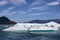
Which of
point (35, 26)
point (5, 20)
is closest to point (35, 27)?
point (35, 26)

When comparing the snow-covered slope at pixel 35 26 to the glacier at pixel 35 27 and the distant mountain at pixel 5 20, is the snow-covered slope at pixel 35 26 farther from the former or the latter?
the distant mountain at pixel 5 20

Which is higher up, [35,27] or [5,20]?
[5,20]

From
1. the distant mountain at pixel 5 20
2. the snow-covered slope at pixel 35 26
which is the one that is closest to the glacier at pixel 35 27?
the snow-covered slope at pixel 35 26

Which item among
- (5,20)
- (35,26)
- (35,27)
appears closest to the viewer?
(5,20)

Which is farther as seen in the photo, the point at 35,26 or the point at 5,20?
the point at 35,26

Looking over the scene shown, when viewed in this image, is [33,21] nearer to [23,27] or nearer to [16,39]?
[23,27]

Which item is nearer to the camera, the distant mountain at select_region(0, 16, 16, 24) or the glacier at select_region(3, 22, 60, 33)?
the distant mountain at select_region(0, 16, 16, 24)

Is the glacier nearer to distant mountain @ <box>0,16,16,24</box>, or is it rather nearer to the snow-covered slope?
the snow-covered slope

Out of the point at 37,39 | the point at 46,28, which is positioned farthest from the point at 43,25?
the point at 37,39

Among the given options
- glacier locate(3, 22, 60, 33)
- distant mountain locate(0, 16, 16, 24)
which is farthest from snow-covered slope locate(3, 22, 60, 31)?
distant mountain locate(0, 16, 16, 24)

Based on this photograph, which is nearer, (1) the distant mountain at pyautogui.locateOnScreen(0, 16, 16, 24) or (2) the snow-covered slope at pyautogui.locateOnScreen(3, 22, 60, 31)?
(1) the distant mountain at pyautogui.locateOnScreen(0, 16, 16, 24)

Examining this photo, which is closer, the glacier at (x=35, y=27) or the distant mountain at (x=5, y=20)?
the distant mountain at (x=5, y=20)

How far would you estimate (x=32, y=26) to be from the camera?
23578 mm

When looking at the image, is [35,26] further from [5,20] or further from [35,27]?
[5,20]
